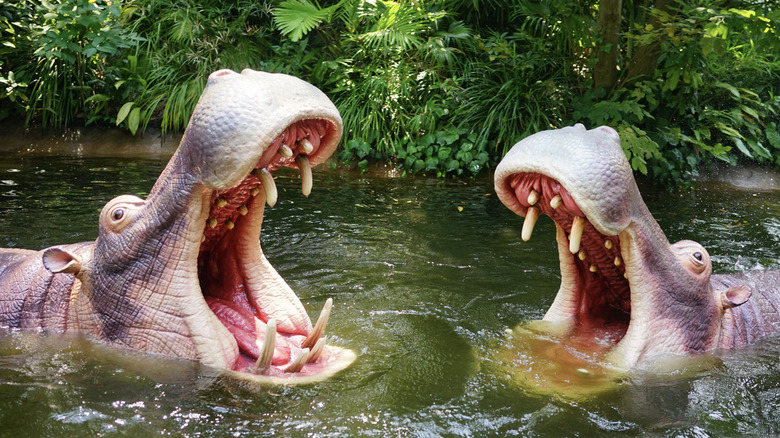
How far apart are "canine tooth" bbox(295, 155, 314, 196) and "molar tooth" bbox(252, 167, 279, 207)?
0.38ft

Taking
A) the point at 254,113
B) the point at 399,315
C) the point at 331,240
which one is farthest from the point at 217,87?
the point at 331,240

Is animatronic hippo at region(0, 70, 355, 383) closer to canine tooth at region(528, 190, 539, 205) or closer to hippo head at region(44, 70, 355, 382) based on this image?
hippo head at region(44, 70, 355, 382)

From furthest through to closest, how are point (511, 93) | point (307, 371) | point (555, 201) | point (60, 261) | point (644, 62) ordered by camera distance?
1. point (511, 93)
2. point (644, 62)
3. point (307, 371)
4. point (60, 261)
5. point (555, 201)

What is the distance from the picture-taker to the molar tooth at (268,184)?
8.73 feet

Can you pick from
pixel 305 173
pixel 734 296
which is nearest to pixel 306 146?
pixel 305 173

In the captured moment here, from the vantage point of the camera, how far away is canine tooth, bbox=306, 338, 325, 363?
312 centimetres

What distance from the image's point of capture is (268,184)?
269cm

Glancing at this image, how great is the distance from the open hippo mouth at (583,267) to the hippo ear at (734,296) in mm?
443

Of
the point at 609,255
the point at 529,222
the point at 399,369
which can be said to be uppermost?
the point at 529,222

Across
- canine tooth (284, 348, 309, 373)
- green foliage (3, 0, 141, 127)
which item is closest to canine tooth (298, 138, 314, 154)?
canine tooth (284, 348, 309, 373)

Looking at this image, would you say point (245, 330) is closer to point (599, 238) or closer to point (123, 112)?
point (599, 238)

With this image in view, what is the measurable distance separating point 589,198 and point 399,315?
65.6 inches

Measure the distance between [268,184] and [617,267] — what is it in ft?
6.19

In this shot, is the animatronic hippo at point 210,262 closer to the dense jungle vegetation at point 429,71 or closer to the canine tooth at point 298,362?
the canine tooth at point 298,362
